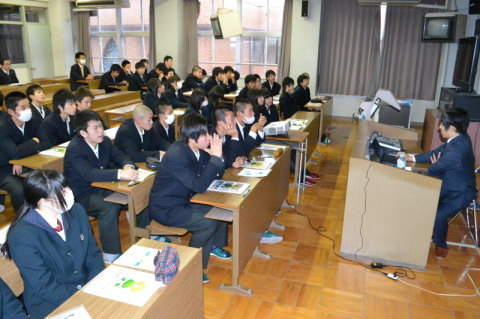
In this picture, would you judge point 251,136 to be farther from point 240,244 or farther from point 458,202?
point 458,202

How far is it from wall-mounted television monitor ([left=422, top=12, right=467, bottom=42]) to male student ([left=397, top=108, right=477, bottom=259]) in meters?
4.24

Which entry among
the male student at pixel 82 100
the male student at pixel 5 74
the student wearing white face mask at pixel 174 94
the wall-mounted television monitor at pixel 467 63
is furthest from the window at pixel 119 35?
the wall-mounted television monitor at pixel 467 63

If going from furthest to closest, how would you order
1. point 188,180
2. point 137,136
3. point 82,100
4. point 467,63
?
point 467,63, point 82,100, point 137,136, point 188,180

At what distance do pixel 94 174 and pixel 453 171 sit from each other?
297 centimetres

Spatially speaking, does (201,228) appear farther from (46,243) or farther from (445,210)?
(445,210)

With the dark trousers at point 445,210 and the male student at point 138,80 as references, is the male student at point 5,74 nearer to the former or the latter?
the male student at point 138,80

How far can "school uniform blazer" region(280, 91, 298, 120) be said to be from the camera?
6258 mm

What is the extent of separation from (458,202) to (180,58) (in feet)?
25.9

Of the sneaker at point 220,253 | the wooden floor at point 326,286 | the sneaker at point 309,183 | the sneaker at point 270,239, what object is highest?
the sneaker at point 309,183

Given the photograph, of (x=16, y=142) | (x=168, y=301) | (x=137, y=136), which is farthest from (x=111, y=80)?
(x=168, y=301)

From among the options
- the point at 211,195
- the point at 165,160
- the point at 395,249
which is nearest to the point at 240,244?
the point at 211,195

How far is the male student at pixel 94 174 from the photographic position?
2928mm

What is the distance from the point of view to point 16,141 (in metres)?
3.67

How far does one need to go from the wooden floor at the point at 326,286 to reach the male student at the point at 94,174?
0.44 meters
